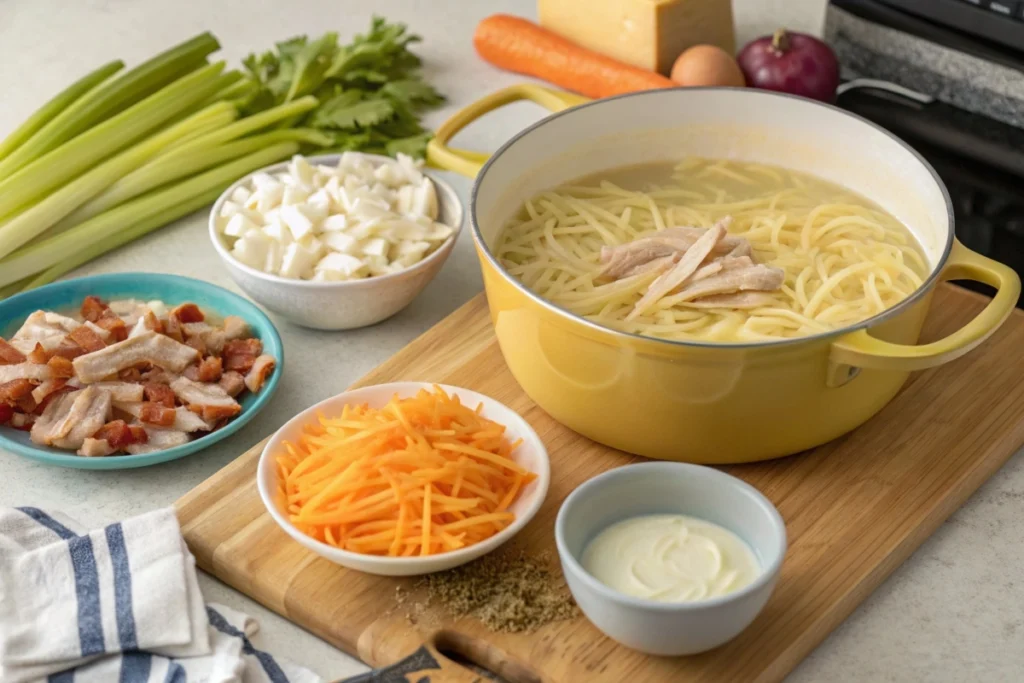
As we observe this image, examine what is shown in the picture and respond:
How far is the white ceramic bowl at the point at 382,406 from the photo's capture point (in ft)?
5.31

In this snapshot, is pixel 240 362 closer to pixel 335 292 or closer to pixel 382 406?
pixel 335 292

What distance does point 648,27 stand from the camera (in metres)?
2.96

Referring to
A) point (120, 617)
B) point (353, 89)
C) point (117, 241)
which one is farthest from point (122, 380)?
point (353, 89)

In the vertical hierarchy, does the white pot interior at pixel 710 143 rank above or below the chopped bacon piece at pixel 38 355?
above

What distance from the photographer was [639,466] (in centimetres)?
163

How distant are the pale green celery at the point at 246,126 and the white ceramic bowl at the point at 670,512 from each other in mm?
1446

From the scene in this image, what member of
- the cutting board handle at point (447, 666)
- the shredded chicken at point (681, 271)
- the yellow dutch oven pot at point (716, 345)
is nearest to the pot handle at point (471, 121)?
the yellow dutch oven pot at point (716, 345)

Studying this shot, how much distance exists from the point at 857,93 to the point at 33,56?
217 centimetres

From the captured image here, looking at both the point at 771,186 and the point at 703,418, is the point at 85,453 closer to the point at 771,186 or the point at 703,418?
the point at 703,418

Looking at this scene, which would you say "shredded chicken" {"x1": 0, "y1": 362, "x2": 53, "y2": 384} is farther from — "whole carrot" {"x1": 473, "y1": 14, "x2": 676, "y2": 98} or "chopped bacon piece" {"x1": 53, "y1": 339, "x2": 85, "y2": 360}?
"whole carrot" {"x1": 473, "y1": 14, "x2": 676, "y2": 98}

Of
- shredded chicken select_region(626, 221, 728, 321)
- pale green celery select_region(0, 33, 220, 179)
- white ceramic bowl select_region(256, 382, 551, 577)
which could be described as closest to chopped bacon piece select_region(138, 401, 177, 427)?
white ceramic bowl select_region(256, 382, 551, 577)

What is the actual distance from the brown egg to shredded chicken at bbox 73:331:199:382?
54.5 inches

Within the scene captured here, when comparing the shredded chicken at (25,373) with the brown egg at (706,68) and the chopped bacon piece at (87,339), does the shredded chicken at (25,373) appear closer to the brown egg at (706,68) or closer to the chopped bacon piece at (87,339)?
the chopped bacon piece at (87,339)

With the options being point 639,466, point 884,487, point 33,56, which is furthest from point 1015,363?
point 33,56
